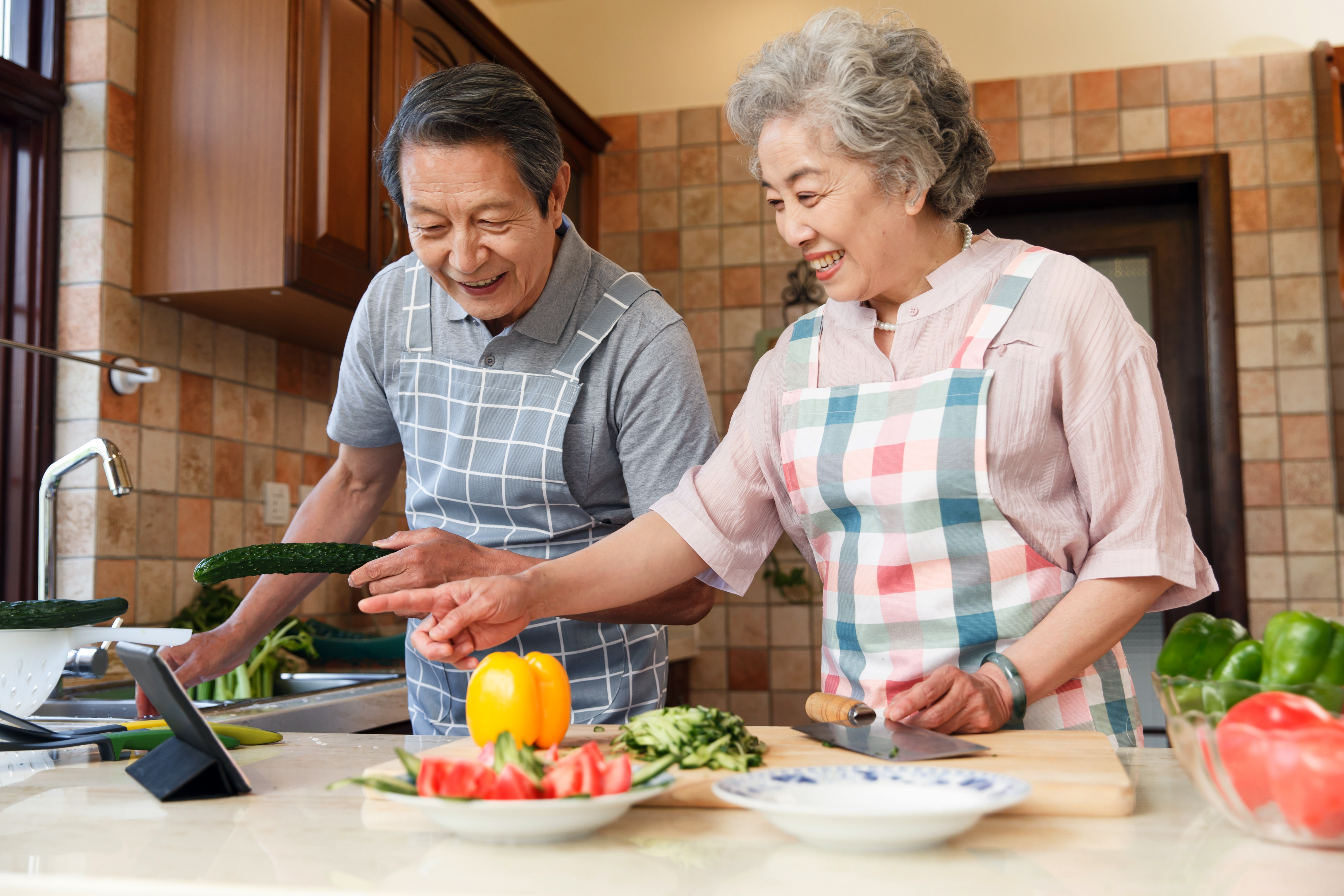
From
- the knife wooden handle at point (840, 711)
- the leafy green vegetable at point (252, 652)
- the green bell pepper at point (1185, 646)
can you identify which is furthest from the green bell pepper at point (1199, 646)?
the leafy green vegetable at point (252, 652)

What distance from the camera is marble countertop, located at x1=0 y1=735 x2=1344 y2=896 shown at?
61 centimetres

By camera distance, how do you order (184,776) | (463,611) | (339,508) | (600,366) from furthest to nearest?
(339,508) < (600,366) < (463,611) < (184,776)

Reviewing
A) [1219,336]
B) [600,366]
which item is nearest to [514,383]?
[600,366]

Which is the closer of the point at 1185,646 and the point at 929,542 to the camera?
the point at 1185,646

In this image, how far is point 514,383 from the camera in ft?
4.74

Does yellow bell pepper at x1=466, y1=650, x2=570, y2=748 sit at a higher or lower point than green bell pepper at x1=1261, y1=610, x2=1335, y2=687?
lower

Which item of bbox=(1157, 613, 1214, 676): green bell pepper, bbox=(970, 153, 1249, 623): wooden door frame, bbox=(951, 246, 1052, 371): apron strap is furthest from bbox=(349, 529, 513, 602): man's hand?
bbox=(970, 153, 1249, 623): wooden door frame

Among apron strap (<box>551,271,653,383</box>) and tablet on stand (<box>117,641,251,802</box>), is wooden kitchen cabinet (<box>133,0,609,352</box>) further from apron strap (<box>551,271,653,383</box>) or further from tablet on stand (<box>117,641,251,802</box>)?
tablet on stand (<box>117,641,251,802</box>)

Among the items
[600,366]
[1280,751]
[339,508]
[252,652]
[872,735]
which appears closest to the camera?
[1280,751]

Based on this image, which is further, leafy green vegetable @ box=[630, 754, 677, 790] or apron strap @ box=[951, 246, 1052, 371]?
apron strap @ box=[951, 246, 1052, 371]

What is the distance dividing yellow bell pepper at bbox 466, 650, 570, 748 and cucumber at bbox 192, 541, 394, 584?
0.86 feet

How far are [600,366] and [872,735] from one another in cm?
63

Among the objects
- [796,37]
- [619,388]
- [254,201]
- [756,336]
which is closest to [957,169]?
[796,37]

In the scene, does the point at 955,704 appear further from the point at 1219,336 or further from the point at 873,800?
the point at 1219,336
